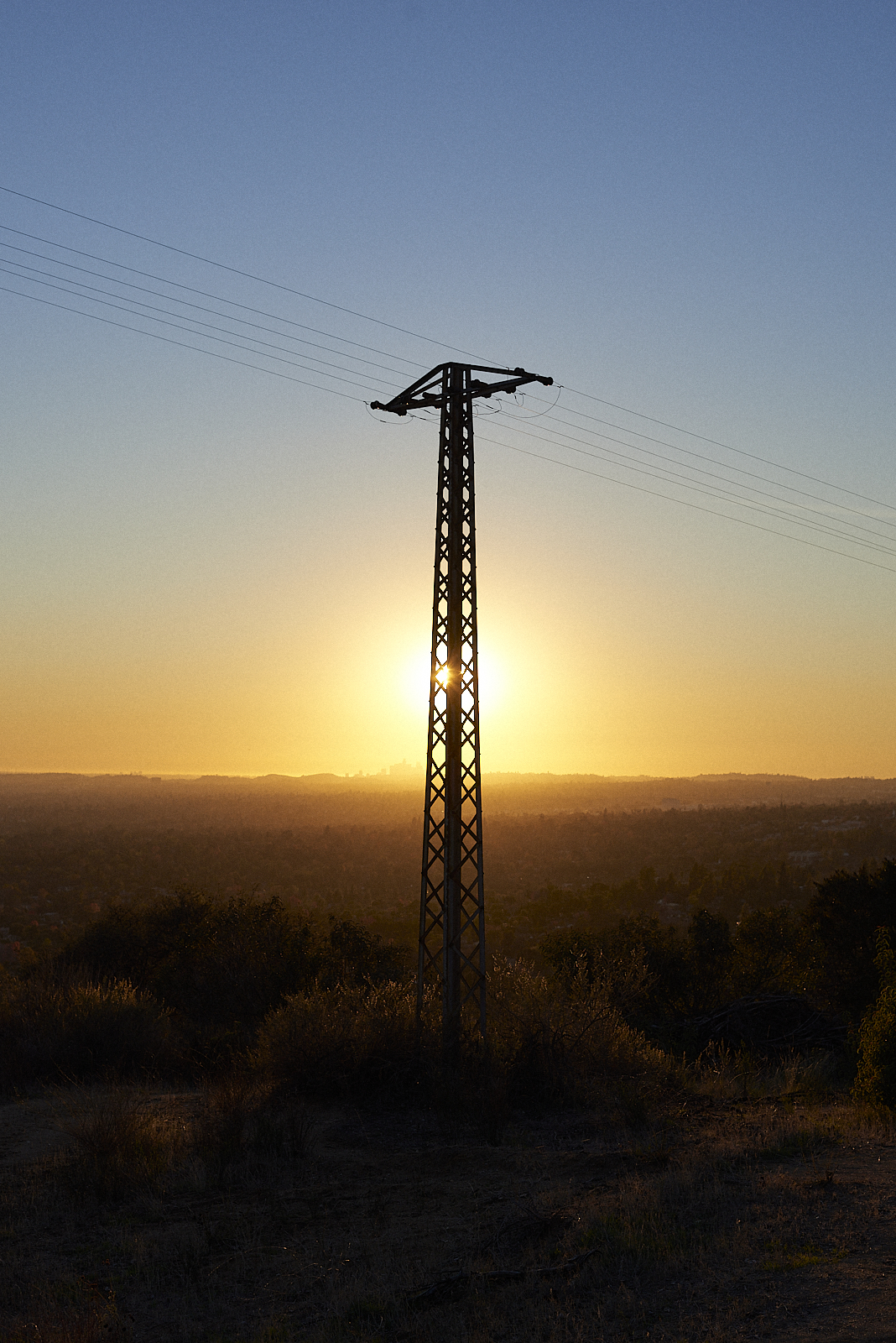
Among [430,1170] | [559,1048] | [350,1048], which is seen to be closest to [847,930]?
[559,1048]

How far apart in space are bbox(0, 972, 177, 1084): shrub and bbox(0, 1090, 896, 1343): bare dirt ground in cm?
491

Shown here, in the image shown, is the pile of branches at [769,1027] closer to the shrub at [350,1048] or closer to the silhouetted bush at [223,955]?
the silhouetted bush at [223,955]

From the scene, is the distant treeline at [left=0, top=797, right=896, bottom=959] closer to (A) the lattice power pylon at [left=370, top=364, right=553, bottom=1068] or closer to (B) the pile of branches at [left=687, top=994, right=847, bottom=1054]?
(B) the pile of branches at [left=687, top=994, right=847, bottom=1054]

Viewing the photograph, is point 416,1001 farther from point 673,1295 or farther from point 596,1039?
point 673,1295

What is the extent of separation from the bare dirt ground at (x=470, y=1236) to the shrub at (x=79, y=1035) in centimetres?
491

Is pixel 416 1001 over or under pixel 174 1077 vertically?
over

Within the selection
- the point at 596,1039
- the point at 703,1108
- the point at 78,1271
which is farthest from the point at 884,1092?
the point at 78,1271

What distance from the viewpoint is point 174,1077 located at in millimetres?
20109

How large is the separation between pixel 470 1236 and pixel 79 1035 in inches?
515

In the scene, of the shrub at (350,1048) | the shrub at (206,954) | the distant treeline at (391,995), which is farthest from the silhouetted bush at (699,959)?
the shrub at (350,1048)

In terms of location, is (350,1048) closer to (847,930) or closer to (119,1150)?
(119,1150)

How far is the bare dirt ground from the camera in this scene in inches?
330

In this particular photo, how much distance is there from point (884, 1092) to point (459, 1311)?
9531mm

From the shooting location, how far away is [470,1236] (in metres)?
10.5
